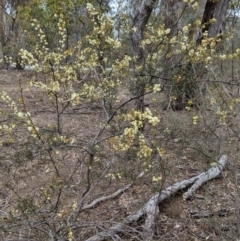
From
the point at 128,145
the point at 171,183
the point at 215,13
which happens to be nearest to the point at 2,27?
the point at 215,13

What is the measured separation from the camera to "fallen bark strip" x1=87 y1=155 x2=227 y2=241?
8.34 feet

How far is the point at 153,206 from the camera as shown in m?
3.04

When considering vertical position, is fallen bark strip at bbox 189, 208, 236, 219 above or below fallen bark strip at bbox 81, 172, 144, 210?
above

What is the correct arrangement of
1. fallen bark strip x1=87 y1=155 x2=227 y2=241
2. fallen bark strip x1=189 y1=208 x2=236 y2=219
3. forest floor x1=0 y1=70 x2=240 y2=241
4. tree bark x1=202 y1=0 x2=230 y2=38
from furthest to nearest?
tree bark x1=202 y1=0 x2=230 y2=38
fallen bark strip x1=189 y1=208 x2=236 y2=219
forest floor x1=0 y1=70 x2=240 y2=241
fallen bark strip x1=87 y1=155 x2=227 y2=241

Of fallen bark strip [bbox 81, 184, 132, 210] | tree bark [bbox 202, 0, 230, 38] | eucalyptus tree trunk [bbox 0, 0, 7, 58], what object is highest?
tree bark [bbox 202, 0, 230, 38]

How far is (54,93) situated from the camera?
218cm

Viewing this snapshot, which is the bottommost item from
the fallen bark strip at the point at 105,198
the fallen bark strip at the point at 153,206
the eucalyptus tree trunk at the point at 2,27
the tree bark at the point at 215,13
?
the fallen bark strip at the point at 105,198

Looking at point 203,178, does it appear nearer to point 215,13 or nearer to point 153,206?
point 153,206

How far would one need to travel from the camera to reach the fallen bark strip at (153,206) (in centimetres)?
254

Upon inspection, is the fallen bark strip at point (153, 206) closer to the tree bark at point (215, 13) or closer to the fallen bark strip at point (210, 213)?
the fallen bark strip at point (210, 213)

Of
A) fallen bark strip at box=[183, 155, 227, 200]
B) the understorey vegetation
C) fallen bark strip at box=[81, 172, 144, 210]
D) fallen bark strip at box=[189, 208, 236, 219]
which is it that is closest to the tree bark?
the understorey vegetation

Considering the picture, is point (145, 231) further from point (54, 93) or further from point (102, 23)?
point (102, 23)

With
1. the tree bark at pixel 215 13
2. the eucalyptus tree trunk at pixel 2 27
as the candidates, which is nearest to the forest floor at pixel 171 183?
the tree bark at pixel 215 13

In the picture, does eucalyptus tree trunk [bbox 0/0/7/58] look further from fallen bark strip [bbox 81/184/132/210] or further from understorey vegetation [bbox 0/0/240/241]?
fallen bark strip [bbox 81/184/132/210]
